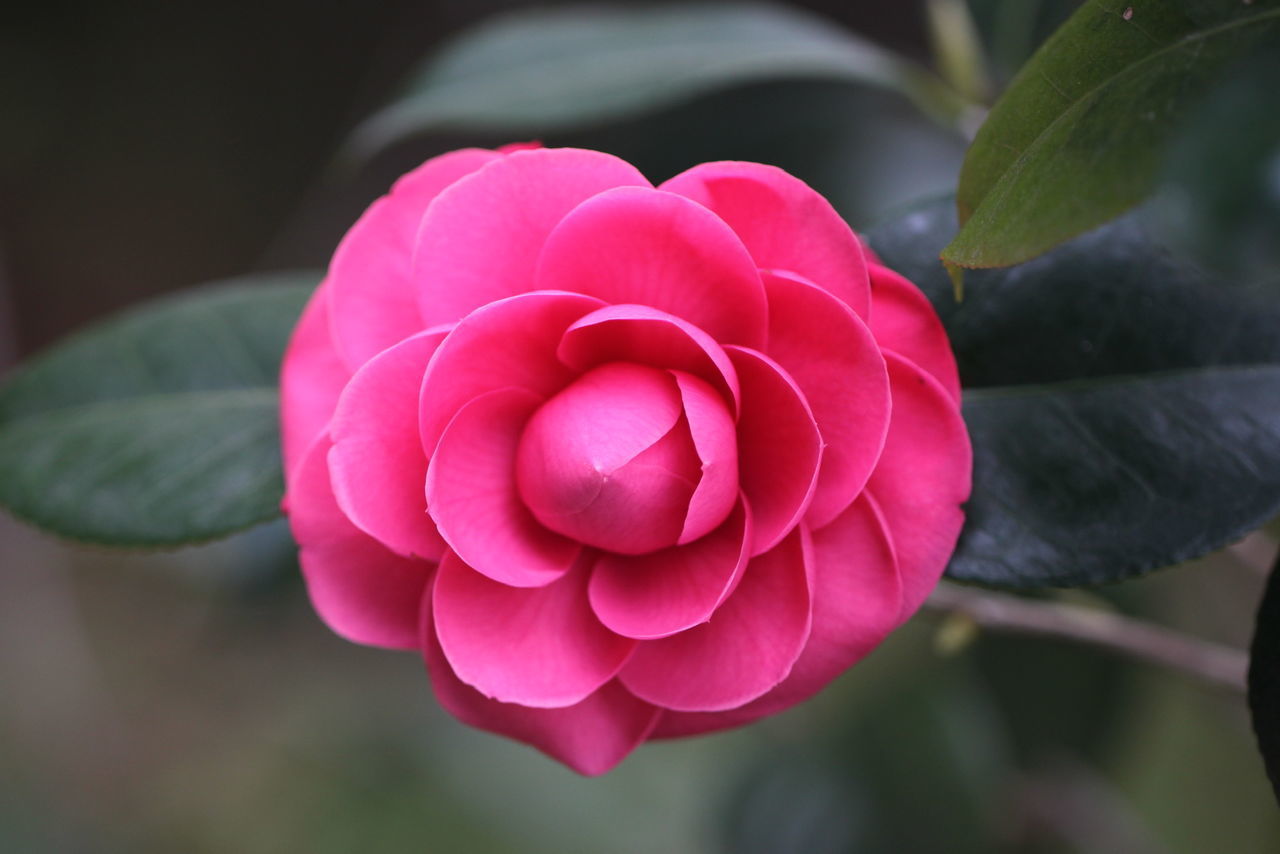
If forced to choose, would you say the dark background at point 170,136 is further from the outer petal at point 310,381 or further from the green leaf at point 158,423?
the outer petal at point 310,381

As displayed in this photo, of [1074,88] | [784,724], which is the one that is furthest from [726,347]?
[784,724]

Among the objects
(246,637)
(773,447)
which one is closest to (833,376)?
(773,447)

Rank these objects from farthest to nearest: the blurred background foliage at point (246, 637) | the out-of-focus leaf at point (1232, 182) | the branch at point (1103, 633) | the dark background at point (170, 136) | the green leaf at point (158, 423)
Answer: the dark background at point (170, 136)
the blurred background foliage at point (246, 637)
the branch at point (1103, 633)
the green leaf at point (158, 423)
the out-of-focus leaf at point (1232, 182)

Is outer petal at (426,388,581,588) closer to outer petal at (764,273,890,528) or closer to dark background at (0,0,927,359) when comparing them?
outer petal at (764,273,890,528)

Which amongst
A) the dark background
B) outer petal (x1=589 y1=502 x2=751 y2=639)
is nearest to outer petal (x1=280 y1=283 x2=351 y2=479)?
outer petal (x1=589 y1=502 x2=751 y2=639)

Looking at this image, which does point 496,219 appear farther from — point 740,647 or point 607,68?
point 607,68

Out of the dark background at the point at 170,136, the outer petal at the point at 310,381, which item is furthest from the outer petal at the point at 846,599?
the dark background at the point at 170,136

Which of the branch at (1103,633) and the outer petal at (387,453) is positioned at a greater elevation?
the outer petal at (387,453)
